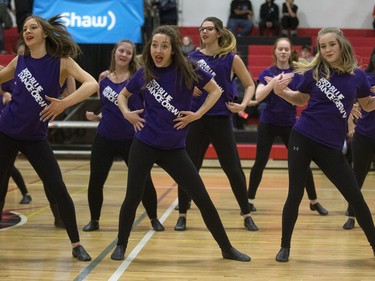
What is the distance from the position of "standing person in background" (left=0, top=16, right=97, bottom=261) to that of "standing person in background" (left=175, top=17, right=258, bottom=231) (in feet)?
4.57

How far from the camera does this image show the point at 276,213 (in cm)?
691

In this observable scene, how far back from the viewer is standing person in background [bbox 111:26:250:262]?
4.54 meters

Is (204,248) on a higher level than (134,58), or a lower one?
lower

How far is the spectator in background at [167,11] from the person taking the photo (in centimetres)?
1455

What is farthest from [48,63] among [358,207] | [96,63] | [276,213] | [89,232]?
[96,63]

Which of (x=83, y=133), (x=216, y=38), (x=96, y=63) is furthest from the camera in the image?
(x=83, y=133)

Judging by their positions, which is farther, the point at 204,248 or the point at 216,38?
the point at 216,38

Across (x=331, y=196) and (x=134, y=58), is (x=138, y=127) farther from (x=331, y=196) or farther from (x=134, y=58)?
(x=331, y=196)

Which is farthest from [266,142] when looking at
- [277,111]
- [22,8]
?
[22,8]

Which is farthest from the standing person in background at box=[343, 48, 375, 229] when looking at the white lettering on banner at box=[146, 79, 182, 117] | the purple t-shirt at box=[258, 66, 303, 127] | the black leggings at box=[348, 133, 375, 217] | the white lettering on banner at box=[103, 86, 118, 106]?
the white lettering on banner at box=[103, 86, 118, 106]

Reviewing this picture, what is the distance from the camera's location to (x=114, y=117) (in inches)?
224

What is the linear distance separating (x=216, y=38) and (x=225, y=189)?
345 centimetres

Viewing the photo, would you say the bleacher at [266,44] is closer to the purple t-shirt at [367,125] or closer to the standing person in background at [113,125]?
the purple t-shirt at [367,125]

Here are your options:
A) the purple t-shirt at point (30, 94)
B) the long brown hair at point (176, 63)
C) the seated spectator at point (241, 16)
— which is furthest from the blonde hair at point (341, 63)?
the seated spectator at point (241, 16)
